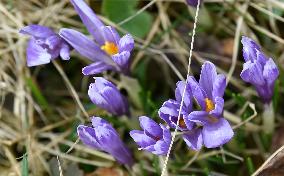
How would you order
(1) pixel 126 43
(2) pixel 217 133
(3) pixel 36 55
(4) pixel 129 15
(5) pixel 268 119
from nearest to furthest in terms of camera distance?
(2) pixel 217 133 → (1) pixel 126 43 → (3) pixel 36 55 → (5) pixel 268 119 → (4) pixel 129 15

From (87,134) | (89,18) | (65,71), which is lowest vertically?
(65,71)

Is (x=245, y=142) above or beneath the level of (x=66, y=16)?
beneath

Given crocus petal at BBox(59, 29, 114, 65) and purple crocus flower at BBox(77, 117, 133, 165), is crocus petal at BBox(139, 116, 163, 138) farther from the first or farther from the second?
crocus petal at BBox(59, 29, 114, 65)

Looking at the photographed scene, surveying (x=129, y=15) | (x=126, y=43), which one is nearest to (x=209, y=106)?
(x=126, y=43)

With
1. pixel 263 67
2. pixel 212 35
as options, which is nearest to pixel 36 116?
pixel 212 35

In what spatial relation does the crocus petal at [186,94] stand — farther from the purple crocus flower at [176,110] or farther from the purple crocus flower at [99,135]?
the purple crocus flower at [99,135]

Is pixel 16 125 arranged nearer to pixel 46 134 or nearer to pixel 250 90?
pixel 46 134

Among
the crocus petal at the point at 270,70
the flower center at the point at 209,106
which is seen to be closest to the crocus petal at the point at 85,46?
the flower center at the point at 209,106

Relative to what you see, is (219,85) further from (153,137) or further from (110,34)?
(110,34)
